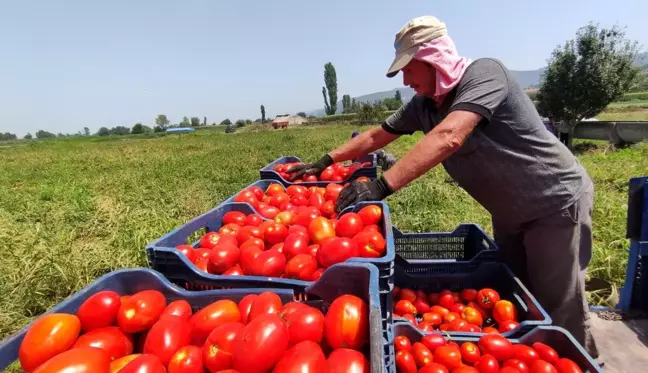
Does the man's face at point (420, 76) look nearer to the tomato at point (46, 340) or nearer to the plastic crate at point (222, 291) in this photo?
the plastic crate at point (222, 291)

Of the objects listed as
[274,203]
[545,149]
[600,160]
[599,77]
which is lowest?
[600,160]

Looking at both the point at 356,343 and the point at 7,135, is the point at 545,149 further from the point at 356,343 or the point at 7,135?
the point at 7,135

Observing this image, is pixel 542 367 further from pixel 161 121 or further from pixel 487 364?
pixel 161 121

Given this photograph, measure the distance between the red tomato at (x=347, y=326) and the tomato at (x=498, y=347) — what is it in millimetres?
867

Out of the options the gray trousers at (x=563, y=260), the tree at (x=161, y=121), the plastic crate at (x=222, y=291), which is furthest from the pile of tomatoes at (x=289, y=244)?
the tree at (x=161, y=121)

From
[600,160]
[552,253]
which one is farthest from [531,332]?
[600,160]

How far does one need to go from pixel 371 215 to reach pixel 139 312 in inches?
51.9

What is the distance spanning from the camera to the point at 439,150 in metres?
2.02

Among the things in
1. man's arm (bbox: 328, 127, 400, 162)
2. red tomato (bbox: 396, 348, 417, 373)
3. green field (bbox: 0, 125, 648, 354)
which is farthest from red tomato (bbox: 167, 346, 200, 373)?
green field (bbox: 0, 125, 648, 354)

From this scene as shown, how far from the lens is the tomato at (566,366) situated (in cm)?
161

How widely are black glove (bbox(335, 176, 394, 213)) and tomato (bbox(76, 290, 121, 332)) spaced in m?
1.43

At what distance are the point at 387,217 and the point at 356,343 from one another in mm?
1031

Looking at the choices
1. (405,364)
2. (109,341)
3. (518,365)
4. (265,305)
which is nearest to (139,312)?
(109,341)

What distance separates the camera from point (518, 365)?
5.48 feet
